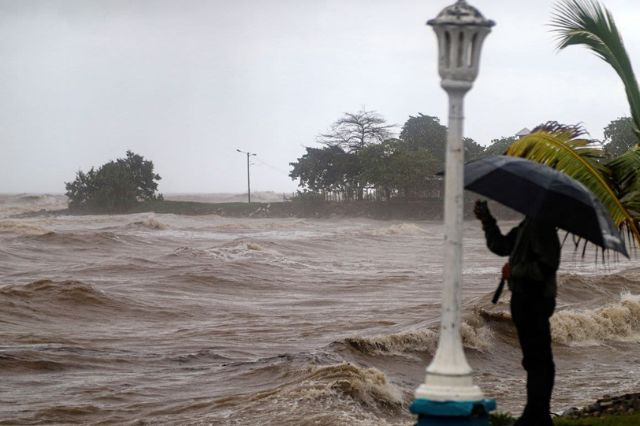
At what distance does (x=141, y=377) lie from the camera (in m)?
12.6

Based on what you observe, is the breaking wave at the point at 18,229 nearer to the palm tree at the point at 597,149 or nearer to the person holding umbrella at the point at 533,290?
the palm tree at the point at 597,149

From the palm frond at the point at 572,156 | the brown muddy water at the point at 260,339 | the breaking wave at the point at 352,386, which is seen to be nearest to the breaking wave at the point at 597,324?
the brown muddy water at the point at 260,339

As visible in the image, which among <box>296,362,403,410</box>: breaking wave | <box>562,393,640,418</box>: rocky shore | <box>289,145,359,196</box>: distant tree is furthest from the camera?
<box>289,145,359,196</box>: distant tree

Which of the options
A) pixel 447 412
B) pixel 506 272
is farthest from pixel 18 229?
pixel 447 412

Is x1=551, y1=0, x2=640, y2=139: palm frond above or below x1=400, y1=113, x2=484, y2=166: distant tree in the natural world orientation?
below

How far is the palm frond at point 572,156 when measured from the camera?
8516 millimetres

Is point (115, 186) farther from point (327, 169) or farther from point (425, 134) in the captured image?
point (425, 134)

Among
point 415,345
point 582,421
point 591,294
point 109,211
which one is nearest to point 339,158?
point 109,211

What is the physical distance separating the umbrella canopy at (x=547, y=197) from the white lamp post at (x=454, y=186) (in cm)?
93

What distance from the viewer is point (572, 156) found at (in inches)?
335

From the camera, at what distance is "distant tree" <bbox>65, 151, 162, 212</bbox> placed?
81.8 metres

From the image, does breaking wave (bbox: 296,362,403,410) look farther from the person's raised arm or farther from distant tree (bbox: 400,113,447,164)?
distant tree (bbox: 400,113,447,164)

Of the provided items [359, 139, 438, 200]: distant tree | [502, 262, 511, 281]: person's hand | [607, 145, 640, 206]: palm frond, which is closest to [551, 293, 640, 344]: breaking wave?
[607, 145, 640, 206]: palm frond

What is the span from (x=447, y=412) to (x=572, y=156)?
4.22m
